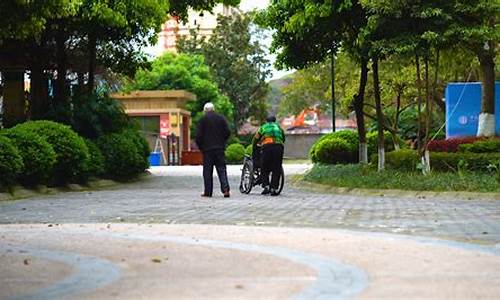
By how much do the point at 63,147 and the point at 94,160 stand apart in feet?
7.81

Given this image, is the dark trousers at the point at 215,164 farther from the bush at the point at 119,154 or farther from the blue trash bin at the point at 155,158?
the blue trash bin at the point at 155,158

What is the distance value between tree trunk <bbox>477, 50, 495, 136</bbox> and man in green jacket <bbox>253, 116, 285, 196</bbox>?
991 cm

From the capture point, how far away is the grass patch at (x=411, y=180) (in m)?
17.2

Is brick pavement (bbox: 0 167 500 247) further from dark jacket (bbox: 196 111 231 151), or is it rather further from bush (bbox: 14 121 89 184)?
bush (bbox: 14 121 89 184)

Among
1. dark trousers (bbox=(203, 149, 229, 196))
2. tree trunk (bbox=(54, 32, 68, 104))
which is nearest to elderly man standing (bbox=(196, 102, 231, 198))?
dark trousers (bbox=(203, 149, 229, 196))

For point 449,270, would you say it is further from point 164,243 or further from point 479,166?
point 479,166

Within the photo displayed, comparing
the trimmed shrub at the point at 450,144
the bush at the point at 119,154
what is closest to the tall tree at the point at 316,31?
the trimmed shrub at the point at 450,144

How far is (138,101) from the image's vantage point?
5116 cm

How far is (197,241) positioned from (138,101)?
4281cm

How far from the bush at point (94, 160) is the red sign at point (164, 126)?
2793 centimetres

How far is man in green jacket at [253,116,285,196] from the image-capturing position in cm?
1748

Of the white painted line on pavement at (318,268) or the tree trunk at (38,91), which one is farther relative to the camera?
the tree trunk at (38,91)

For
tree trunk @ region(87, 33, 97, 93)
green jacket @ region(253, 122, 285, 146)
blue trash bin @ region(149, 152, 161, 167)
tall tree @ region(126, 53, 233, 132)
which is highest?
tall tree @ region(126, 53, 233, 132)

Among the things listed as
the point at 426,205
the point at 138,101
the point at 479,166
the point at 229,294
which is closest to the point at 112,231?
A: the point at 229,294
